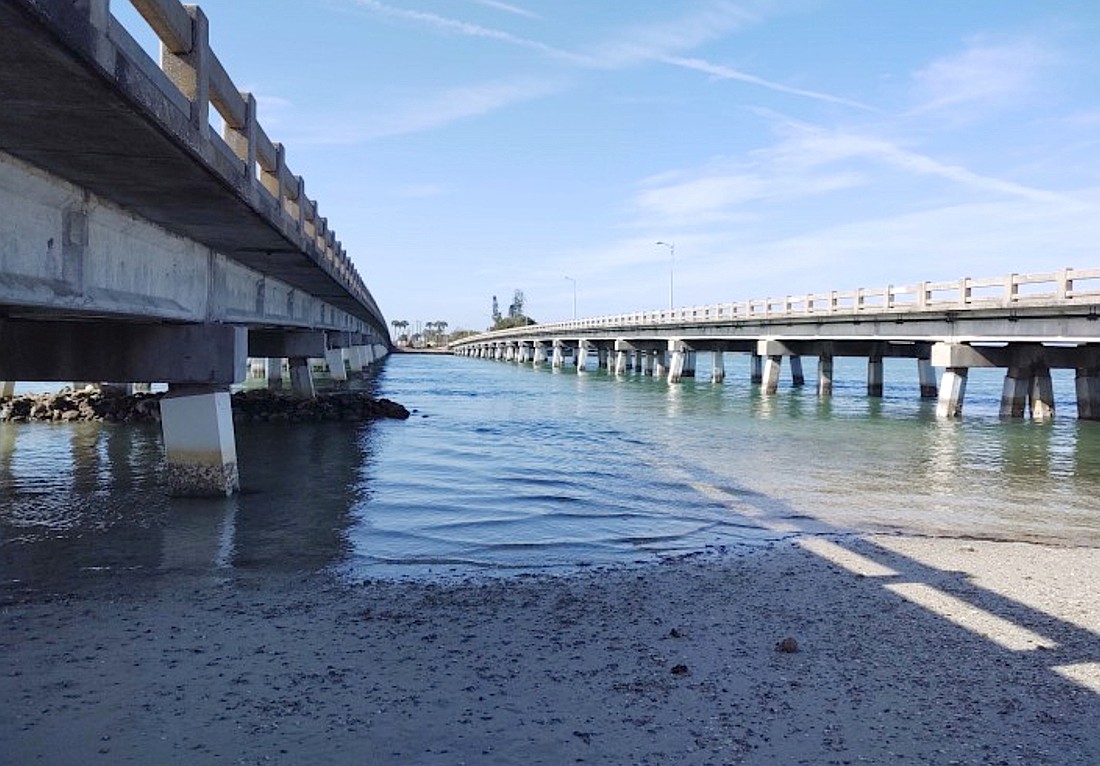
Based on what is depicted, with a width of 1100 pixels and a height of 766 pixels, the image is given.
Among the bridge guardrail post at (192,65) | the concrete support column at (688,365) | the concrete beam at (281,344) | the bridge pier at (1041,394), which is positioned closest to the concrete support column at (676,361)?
the concrete support column at (688,365)

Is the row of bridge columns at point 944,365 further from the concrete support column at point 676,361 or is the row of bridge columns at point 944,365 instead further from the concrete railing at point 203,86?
the concrete railing at point 203,86

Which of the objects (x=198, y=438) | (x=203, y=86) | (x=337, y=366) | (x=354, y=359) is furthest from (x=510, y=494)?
(x=354, y=359)

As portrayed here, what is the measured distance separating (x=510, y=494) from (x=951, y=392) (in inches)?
1039

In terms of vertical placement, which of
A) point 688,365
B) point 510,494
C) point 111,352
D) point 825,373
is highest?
point 111,352

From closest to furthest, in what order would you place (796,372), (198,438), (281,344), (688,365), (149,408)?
(198,438), (149,408), (281,344), (796,372), (688,365)

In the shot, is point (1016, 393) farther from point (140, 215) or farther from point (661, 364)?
point (661, 364)

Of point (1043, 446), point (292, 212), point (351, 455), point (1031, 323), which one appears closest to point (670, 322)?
point (1031, 323)

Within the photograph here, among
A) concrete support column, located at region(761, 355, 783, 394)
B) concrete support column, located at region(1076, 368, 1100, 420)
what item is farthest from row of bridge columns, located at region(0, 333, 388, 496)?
concrete support column, located at region(761, 355, 783, 394)

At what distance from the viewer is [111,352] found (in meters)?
12.9

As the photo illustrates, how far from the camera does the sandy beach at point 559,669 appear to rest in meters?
5.24

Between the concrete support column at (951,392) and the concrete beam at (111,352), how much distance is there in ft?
98.3

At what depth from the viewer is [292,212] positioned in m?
15.8

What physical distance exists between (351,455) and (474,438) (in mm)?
5260

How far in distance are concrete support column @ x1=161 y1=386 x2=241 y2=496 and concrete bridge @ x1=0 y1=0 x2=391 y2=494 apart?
2 centimetres
